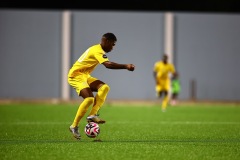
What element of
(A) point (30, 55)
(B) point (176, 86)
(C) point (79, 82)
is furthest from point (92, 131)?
(A) point (30, 55)

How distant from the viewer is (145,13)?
33281 mm

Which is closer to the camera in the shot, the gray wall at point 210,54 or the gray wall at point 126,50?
the gray wall at point 126,50

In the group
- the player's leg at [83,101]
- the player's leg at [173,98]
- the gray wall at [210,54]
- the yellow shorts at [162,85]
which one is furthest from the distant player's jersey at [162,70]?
the player's leg at [83,101]

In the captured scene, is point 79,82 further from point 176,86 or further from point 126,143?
point 176,86

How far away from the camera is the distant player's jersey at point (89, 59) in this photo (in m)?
11.7

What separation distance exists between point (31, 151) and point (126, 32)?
2378 cm

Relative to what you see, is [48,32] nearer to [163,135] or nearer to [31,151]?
[163,135]

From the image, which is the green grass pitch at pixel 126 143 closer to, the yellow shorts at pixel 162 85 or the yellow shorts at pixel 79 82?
the yellow shorts at pixel 79 82

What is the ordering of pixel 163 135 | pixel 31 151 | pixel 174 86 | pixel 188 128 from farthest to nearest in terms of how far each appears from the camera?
pixel 174 86 → pixel 188 128 → pixel 163 135 → pixel 31 151

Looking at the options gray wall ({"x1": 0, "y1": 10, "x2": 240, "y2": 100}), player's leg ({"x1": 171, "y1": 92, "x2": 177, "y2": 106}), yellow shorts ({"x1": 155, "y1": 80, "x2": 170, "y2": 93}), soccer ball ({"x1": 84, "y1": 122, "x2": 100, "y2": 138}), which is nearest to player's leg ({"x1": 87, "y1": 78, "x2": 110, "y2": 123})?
soccer ball ({"x1": 84, "y1": 122, "x2": 100, "y2": 138})

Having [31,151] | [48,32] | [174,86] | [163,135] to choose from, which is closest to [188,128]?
[163,135]

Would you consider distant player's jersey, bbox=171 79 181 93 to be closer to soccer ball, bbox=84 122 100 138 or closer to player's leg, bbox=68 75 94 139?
player's leg, bbox=68 75 94 139

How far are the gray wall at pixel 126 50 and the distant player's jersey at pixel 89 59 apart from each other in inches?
820

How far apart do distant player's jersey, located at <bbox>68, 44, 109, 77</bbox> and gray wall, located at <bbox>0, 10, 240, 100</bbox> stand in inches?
820
